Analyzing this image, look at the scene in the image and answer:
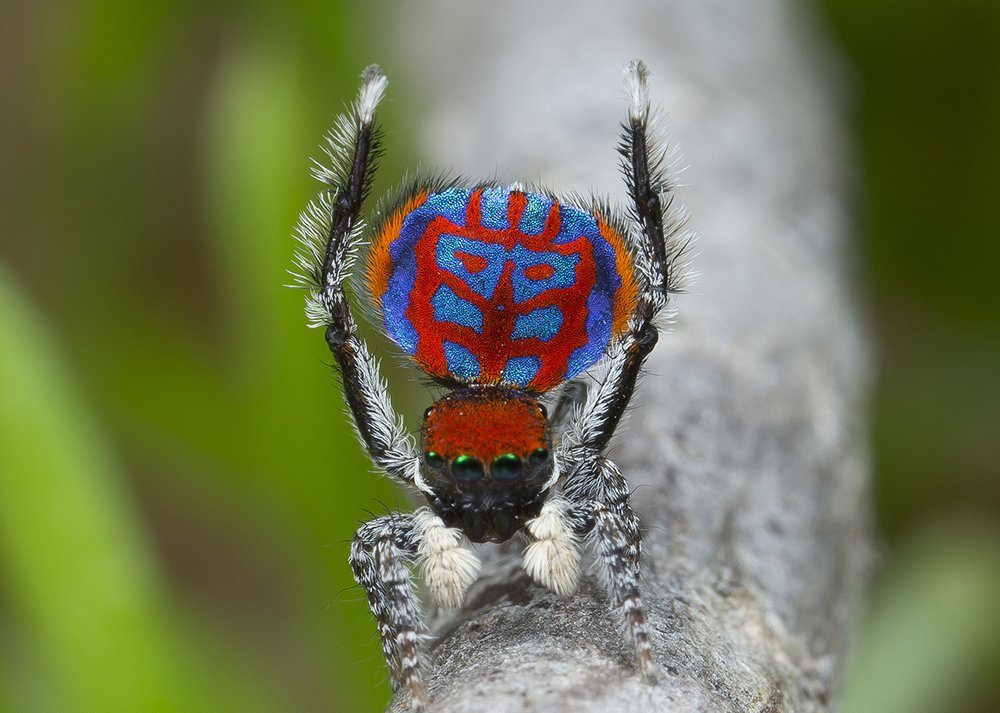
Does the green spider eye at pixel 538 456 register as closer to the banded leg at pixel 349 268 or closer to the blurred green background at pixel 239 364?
the banded leg at pixel 349 268

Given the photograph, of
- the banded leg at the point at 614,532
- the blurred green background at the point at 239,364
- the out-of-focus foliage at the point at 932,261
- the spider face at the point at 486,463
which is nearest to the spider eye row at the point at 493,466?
the spider face at the point at 486,463

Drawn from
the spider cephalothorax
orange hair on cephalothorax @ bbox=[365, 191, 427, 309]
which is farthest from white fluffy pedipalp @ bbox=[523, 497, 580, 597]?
orange hair on cephalothorax @ bbox=[365, 191, 427, 309]

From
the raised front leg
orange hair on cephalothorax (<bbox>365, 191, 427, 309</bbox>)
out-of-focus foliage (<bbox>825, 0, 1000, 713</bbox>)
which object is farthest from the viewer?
out-of-focus foliage (<bbox>825, 0, 1000, 713</bbox>)

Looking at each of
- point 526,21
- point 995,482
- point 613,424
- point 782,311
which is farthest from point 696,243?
point 995,482

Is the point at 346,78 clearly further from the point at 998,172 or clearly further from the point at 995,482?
the point at 995,482

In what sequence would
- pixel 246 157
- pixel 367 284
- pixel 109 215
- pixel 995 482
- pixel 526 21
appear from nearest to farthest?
1. pixel 367 284
2. pixel 246 157
3. pixel 526 21
4. pixel 995 482
5. pixel 109 215

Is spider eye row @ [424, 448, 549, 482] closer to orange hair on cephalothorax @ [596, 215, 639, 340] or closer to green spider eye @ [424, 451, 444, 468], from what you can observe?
green spider eye @ [424, 451, 444, 468]
